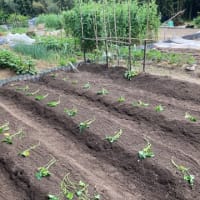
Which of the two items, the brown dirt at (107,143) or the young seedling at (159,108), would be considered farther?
the young seedling at (159,108)

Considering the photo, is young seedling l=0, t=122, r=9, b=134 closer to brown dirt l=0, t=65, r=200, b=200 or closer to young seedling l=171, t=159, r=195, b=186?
brown dirt l=0, t=65, r=200, b=200

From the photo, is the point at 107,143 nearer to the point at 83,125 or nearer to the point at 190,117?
the point at 83,125

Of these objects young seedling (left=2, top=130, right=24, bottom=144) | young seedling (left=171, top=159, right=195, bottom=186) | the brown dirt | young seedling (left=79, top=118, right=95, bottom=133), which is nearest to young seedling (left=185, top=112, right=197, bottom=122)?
the brown dirt

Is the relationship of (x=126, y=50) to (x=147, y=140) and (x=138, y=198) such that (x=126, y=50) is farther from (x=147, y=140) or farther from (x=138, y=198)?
(x=138, y=198)

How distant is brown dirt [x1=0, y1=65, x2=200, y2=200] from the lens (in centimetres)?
290

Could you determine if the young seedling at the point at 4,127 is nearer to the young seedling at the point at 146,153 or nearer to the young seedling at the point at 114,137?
the young seedling at the point at 114,137

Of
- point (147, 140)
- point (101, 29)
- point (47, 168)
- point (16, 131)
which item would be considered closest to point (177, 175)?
point (147, 140)

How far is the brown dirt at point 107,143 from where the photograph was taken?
290cm

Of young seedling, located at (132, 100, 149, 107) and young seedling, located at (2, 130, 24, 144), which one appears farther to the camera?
young seedling, located at (132, 100, 149, 107)

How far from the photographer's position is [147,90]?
5203 mm

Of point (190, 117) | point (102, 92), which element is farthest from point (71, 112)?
point (190, 117)

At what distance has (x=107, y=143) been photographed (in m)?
3.60

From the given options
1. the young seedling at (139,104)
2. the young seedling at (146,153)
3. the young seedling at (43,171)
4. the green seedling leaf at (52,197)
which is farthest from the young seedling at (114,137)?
the green seedling leaf at (52,197)

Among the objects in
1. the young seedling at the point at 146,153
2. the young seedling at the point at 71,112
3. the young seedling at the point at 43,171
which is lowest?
the young seedling at the point at 43,171
